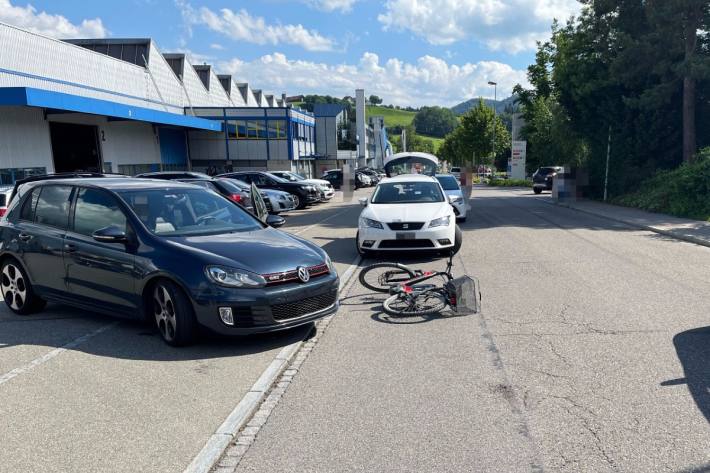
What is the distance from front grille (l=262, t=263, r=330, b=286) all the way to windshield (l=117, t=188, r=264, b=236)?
114 cm

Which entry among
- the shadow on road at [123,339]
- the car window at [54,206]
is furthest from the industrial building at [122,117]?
the shadow on road at [123,339]

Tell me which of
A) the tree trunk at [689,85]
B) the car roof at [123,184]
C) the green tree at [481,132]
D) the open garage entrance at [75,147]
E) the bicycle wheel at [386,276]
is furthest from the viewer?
the green tree at [481,132]

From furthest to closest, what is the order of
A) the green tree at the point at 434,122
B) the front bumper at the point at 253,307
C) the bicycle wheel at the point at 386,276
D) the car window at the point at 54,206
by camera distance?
the green tree at the point at 434,122 < the bicycle wheel at the point at 386,276 < the car window at the point at 54,206 < the front bumper at the point at 253,307

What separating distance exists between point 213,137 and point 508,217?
30.8m

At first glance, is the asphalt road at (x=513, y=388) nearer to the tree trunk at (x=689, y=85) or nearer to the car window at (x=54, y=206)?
the car window at (x=54, y=206)

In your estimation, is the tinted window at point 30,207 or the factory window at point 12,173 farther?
the factory window at point 12,173

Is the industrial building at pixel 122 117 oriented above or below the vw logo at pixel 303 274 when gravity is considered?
Result: above

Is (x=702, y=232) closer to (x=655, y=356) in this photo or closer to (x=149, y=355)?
(x=655, y=356)

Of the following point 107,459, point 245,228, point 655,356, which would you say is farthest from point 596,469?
point 245,228

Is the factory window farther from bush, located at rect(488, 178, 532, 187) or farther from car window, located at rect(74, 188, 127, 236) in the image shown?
bush, located at rect(488, 178, 532, 187)

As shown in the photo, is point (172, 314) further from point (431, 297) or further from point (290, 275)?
point (431, 297)

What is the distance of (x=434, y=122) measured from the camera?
186 m

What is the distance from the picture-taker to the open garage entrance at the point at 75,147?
85.8 feet

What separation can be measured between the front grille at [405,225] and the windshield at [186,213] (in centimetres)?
361
